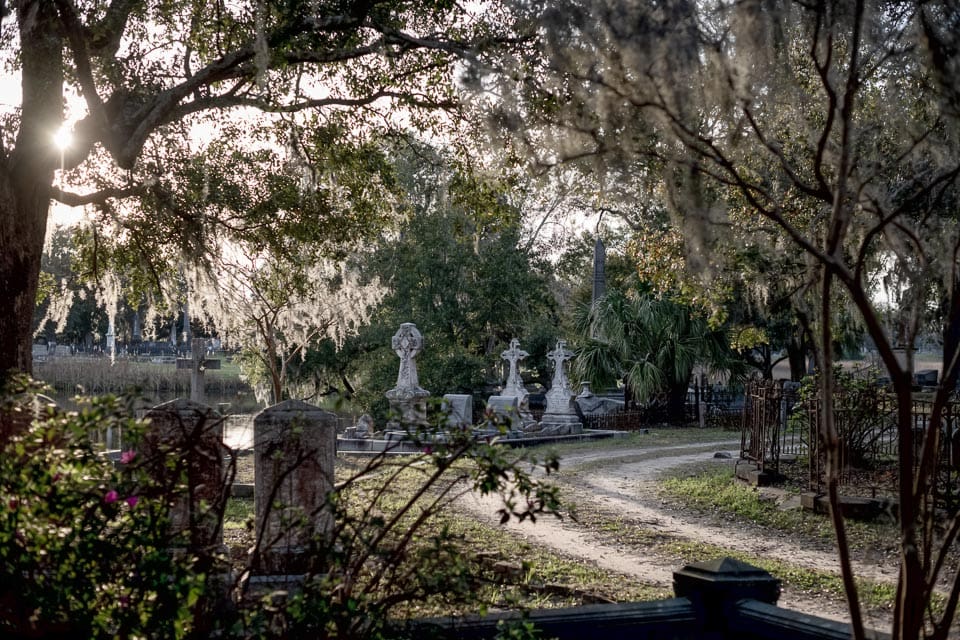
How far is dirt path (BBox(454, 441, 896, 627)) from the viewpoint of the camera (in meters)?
7.80

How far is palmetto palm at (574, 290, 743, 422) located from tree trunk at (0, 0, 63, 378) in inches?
765

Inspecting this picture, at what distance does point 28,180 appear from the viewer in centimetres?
810

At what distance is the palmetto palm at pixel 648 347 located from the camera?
25578 millimetres

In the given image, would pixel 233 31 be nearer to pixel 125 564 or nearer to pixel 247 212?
pixel 247 212

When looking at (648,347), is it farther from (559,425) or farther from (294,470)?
(294,470)

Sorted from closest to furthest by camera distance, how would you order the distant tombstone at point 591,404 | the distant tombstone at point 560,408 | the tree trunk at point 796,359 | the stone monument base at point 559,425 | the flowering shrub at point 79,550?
1. the flowering shrub at point 79,550
2. the stone monument base at point 559,425
3. the distant tombstone at point 560,408
4. the distant tombstone at point 591,404
5. the tree trunk at point 796,359

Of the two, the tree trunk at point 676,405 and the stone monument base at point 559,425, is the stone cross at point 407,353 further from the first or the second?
the tree trunk at point 676,405

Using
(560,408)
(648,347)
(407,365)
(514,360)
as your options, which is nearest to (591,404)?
(560,408)

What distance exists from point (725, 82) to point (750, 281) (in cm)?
891

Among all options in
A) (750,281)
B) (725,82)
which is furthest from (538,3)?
(750,281)

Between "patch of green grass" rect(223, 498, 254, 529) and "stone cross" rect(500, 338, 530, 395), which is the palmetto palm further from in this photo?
"patch of green grass" rect(223, 498, 254, 529)

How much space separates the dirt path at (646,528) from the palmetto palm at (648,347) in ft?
33.8

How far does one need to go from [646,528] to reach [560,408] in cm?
1367

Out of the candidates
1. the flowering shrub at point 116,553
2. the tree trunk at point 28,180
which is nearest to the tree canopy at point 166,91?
the tree trunk at point 28,180
